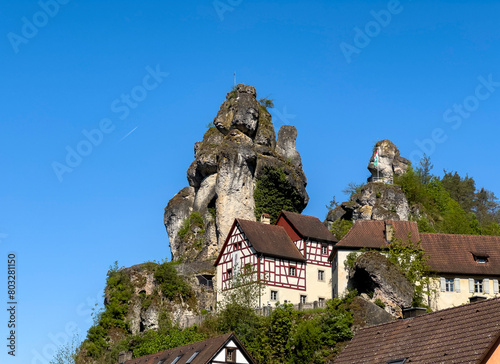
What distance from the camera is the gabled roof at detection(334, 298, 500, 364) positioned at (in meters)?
27.0

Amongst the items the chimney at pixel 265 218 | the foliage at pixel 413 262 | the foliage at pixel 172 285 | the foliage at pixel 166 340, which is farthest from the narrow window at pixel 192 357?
the chimney at pixel 265 218

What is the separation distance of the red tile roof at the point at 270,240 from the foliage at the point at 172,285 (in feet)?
20.8

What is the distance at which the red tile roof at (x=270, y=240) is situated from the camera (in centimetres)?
6165

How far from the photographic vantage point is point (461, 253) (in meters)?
57.3

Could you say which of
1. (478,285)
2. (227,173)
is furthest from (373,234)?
(227,173)

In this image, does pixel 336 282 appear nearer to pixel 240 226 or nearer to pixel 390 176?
pixel 240 226

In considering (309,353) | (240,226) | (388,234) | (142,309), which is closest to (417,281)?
(388,234)

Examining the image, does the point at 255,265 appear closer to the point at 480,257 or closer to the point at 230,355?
the point at 480,257

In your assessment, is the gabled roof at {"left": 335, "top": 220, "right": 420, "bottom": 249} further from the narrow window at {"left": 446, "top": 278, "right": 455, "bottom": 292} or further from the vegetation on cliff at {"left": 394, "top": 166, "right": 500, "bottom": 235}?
the vegetation on cliff at {"left": 394, "top": 166, "right": 500, "bottom": 235}

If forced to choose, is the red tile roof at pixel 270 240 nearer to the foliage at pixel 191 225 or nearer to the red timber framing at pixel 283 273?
the red timber framing at pixel 283 273

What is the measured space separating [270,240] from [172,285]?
8.07 m

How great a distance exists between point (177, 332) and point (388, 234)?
15.1m

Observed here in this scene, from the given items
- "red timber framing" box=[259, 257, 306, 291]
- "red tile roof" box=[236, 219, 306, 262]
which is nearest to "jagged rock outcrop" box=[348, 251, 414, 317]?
"red timber framing" box=[259, 257, 306, 291]

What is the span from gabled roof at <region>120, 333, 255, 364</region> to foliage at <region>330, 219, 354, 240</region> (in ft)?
84.1
